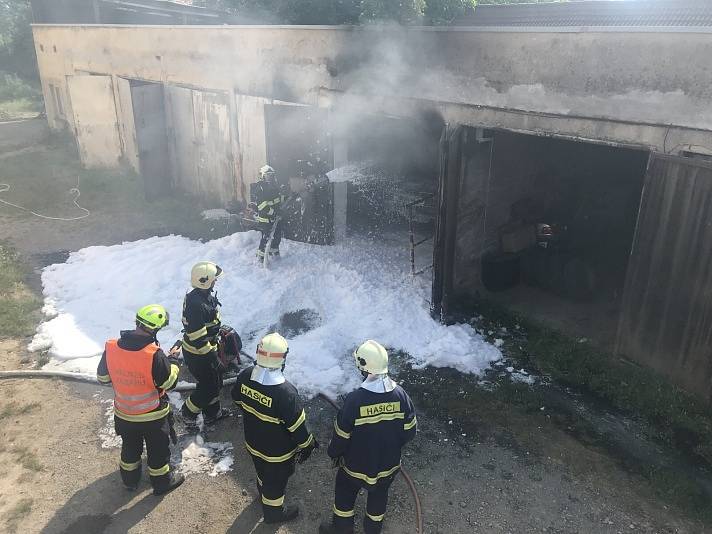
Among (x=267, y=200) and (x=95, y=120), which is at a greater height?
(x=95, y=120)

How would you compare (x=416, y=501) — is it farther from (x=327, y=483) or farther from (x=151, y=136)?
(x=151, y=136)

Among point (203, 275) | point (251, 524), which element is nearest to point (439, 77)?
point (203, 275)

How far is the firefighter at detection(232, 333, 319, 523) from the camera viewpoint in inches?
162

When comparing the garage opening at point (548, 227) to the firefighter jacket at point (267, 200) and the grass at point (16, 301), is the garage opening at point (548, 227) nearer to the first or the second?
the firefighter jacket at point (267, 200)

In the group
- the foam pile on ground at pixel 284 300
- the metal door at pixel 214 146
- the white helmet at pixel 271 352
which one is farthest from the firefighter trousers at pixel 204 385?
the metal door at pixel 214 146

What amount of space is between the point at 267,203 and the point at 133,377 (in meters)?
5.60

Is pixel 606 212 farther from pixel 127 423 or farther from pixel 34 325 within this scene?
pixel 34 325

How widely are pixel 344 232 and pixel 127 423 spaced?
21.7 feet

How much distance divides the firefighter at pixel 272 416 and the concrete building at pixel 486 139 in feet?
14.2

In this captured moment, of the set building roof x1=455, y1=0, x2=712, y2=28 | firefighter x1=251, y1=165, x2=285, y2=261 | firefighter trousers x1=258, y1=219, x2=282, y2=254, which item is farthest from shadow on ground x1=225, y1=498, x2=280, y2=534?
building roof x1=455, y1=0, x2=712, y2=28

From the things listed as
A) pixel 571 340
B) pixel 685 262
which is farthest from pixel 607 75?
pixel 571 340

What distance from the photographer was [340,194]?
10.4 metres

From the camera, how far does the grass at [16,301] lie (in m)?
7.84

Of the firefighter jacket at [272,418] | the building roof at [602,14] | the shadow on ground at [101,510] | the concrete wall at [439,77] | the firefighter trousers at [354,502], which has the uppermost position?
the building roof at [602,14]
